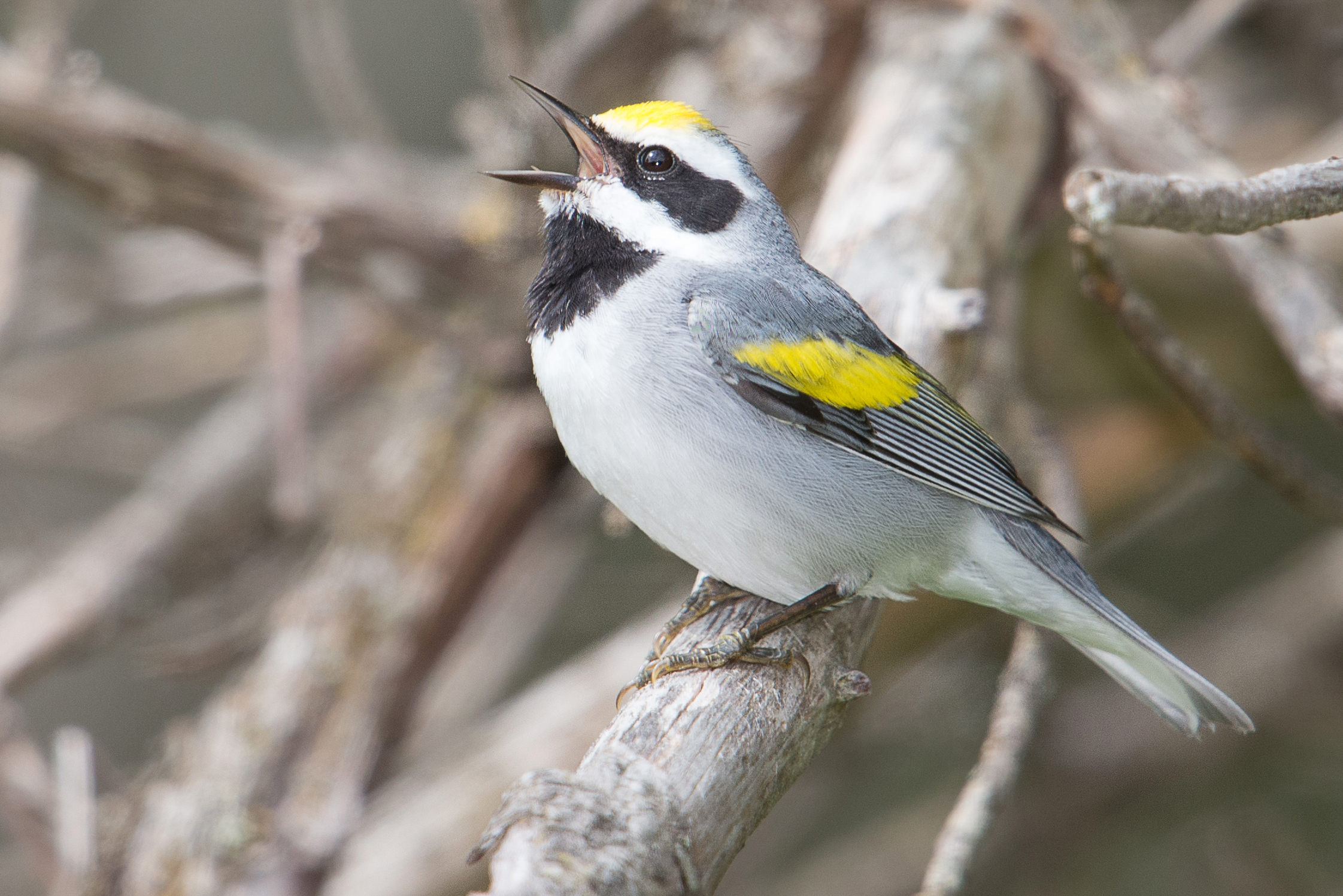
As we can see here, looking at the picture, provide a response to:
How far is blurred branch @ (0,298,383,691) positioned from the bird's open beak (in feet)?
7.76

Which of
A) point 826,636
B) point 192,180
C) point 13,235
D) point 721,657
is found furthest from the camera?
point 13,235

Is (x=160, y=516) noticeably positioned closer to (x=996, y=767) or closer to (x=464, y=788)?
(x=464, y=788)

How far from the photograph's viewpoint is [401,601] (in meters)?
4.00

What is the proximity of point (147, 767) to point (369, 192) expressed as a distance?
6.83 ft

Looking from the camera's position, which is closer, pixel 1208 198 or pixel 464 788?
pixel 1208 198

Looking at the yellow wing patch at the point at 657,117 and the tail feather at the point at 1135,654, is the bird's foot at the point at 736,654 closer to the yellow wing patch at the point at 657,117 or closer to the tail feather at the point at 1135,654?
the tail feather at the point at 1135,654

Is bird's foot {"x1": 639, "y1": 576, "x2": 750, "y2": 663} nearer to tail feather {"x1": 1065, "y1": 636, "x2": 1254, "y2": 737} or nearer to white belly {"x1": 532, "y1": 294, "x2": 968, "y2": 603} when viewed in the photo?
white belly {"x1": 532, "y1": 294, "x2": 968, "y2": 603}

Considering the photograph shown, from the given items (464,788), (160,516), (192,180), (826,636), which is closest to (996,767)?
(826,636)

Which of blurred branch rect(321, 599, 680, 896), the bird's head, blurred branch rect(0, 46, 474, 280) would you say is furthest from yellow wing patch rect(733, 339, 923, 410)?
blurred branch rect(0, 46, 474, 280)

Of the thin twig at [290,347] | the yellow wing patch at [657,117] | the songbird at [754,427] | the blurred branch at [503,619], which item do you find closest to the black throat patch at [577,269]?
the songbird at [754,427]

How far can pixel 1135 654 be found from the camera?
283cm

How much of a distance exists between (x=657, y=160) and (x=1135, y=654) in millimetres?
1718

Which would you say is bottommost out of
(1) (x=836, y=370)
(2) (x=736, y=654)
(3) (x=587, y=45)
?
(2) (x=736, y=654)

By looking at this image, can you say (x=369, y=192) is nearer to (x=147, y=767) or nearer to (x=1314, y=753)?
(x=147, y=767)
